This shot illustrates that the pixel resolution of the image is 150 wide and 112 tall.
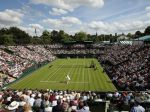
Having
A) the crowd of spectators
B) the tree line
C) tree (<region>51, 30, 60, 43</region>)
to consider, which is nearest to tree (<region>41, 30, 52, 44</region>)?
the tree line

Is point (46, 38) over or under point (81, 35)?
under

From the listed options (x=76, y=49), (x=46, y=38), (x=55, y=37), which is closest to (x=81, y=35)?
(x=55, y=37)

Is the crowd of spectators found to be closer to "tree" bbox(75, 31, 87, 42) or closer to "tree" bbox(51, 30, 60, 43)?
"tree" bbox(51, 30, 60, 43)

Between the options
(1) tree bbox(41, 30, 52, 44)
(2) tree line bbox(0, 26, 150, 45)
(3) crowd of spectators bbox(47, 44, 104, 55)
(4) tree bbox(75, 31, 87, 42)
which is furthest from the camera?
A: (4) tree bbox(75, 31, 87, 42)

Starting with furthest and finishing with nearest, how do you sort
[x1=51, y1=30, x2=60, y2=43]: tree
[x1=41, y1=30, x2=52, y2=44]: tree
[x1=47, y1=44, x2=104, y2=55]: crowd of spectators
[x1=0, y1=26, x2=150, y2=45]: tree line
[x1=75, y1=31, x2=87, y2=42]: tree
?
[x1=75, y1=31, x2=87, y2=42]: tree, [x1=51, y1=30, x2=60, y2=43]: tree, [x1=41, y1=30, x2=52, y2=44]: tree, [x1=0, y1=26, x2=150, y2=45]: tree line, [x1=47, y1=44, x2=104, y2=55]: crowd of spectators

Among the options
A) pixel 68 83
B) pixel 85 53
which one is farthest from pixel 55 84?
pixel 85 53

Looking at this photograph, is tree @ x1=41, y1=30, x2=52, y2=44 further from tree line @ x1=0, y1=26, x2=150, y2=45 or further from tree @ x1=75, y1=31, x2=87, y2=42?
tree @ x1=75, y1=31, x2=87, y2=42

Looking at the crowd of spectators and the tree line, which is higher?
the tree line

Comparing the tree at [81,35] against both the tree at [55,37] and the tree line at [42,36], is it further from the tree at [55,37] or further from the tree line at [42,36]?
the tree at [55,37]

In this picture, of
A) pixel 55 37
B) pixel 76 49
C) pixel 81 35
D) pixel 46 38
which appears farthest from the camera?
pixel 81 35

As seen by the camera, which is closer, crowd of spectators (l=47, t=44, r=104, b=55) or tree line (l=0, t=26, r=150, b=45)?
crowd of spectators (l=47, t=44, r=104, b=55)

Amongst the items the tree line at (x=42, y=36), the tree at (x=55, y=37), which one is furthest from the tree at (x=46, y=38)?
the tree at (x=55, y=37)

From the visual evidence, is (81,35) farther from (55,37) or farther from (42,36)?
→ (42,36)

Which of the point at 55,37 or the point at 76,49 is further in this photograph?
the point at 55,37
